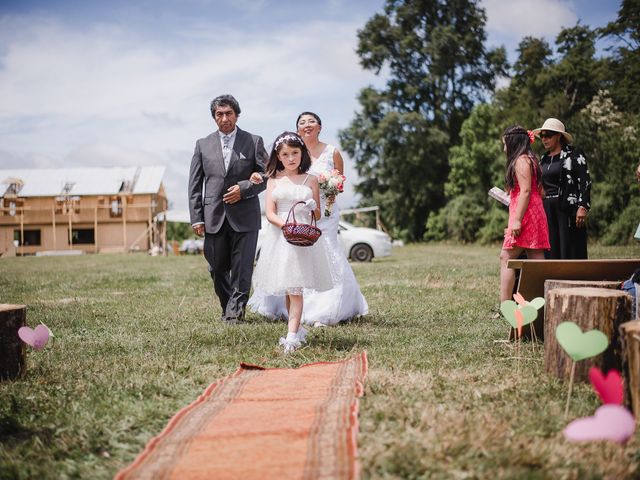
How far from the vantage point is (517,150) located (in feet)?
19.1

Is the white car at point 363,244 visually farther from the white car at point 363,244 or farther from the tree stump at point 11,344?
the tree stump at point 11,344

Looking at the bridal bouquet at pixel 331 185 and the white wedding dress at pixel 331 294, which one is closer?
the bridal bouquet at pixel 331 185

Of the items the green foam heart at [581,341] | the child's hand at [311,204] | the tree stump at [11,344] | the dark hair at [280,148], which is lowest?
the tree stump at [11,344]

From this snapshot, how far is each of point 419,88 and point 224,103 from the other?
33520 mm

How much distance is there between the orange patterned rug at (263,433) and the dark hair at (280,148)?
1.90m

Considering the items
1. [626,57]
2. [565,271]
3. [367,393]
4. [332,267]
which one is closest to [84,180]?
[626,57]

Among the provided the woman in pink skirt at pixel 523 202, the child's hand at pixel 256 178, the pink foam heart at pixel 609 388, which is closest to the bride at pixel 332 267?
the child's hand at pixel 256 178

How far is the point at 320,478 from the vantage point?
2355mm

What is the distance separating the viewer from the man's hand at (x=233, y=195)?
643 cm

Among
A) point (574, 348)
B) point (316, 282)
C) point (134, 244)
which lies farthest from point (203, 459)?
point (134, 244)

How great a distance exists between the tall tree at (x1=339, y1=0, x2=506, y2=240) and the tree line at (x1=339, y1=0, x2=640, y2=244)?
0.20 ft

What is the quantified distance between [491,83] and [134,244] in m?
26.4

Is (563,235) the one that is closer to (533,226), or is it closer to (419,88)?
(533,226)

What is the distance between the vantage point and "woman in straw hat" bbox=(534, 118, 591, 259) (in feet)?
21.5
